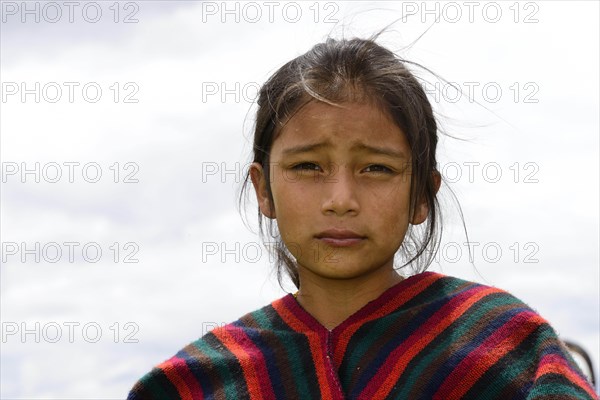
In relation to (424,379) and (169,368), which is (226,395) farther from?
(424,379)

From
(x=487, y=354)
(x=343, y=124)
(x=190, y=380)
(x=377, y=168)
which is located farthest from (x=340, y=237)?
(x=190, y=380)

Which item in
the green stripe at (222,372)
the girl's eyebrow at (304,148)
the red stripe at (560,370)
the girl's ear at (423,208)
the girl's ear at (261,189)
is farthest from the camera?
the girl's ear at (261,189)

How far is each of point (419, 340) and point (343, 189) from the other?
521 mm

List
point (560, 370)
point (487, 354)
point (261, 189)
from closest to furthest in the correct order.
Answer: point (560, 370) < point (487, 354) < point (261, 189)

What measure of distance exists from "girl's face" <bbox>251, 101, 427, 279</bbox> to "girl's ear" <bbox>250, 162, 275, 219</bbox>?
230 millimetres

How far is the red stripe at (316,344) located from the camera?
327 cm

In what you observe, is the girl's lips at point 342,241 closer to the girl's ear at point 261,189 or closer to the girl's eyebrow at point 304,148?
the girl's eyebrow at point 304,148

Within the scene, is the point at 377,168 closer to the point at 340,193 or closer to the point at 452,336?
the point at 340,193

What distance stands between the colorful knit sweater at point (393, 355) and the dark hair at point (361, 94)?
332 mm

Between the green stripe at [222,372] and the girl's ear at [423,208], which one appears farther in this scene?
the girl's ear at [423,208]

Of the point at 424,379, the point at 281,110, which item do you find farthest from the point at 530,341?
the point at 281,110

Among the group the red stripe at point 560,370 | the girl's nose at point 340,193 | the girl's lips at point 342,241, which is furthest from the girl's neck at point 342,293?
the red stripe at point 560,370

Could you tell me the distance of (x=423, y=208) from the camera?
3.62m

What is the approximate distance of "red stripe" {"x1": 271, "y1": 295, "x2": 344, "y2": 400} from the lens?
Answer: 3266 millimetres
